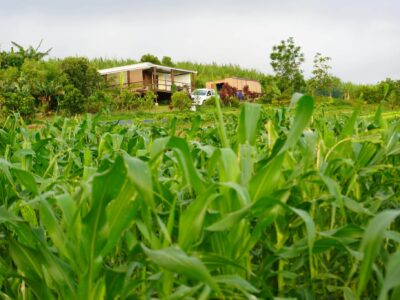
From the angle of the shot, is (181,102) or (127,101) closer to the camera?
(181,102)

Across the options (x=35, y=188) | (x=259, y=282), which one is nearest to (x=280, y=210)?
(x=259, y=282)

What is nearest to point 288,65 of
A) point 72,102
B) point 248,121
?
point 72,102

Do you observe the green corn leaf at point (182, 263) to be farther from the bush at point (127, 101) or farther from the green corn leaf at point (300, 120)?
the bush at point (127, 101)

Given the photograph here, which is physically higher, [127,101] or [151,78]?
[151,78]

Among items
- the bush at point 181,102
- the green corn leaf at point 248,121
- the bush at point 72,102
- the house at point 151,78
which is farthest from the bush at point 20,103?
the green corn leaf at point 248,121

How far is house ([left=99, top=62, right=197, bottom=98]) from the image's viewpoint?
104 ft

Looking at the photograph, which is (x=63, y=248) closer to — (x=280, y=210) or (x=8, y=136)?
(x=280, y=210)

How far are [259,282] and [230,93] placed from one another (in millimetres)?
26377

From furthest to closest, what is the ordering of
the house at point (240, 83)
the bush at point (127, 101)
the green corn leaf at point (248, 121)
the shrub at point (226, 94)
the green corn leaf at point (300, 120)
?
the house at point (240, 83) < the shrub at point (226, 94) < the bush at point (127, 101) < the green corn leaf at point (248, 121) < the green corn leaf at point (300, 120)

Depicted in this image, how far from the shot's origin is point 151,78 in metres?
32.9

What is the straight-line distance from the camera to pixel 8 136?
2.44 meters

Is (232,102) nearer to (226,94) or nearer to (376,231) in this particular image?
(226,94)

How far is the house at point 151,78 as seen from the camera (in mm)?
31750

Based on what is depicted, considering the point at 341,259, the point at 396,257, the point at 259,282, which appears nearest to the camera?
the point at 396,257
